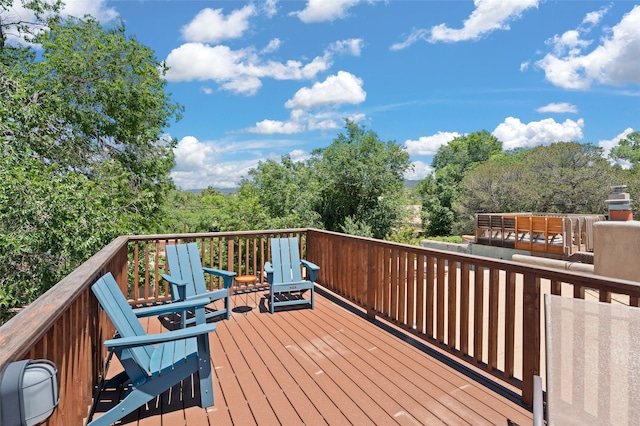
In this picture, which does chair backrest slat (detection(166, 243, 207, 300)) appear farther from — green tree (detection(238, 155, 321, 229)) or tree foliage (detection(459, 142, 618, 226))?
tree foliage (detection(459, 142, 618, 226))

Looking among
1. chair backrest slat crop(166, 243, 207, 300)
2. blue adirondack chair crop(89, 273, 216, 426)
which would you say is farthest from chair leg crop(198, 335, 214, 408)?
chair backrest slat crop(166, 243, 207, 300)

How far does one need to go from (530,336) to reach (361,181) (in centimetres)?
1520

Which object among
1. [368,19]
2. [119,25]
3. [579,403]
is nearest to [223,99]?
[368,19]

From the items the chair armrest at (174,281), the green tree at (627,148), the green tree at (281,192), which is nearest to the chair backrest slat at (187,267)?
the chair armrest at (174,281)

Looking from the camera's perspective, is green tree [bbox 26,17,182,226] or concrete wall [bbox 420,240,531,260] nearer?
green tree [bbox 26,17,182,226]

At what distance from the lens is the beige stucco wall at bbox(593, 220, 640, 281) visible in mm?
6914

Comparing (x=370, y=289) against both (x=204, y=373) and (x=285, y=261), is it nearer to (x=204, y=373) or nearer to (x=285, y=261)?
(x=285, y=261)

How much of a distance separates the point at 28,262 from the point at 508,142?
182 feet

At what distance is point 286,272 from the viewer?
15.4 ft

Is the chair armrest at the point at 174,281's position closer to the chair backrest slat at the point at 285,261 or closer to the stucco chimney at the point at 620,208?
the chair backrest slat at the point at 285,261

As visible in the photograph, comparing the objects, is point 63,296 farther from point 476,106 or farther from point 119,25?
point 476,106

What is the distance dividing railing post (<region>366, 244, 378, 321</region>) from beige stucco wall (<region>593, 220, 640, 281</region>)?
19.7 ft

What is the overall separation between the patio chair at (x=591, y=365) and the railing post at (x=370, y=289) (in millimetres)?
2270

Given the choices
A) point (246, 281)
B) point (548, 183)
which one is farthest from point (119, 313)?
A: point (548, 183)
